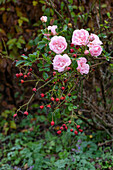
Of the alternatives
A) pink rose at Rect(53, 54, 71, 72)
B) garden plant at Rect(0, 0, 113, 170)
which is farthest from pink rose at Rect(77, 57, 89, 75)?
pink rose at Rect(53, 54, 71, 72)

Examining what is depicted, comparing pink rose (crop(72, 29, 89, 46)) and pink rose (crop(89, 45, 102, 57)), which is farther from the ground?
pink rose (crop(72, 29, 89, 46))

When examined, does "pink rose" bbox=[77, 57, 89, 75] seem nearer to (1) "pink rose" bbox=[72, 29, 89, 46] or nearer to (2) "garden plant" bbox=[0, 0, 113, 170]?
(2) "garden plant" bbox=[0, 0, 113, 170]

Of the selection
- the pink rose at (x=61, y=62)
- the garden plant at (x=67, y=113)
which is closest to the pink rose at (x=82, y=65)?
the garden plant at (x=67, y=113)

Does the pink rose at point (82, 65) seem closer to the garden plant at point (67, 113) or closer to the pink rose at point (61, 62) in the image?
the garden plant at point (67, 113)

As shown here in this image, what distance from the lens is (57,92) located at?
3.94 feet

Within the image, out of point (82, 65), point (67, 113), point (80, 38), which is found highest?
point (80, 38)

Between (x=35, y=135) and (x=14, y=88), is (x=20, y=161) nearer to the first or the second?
(x=35, y=135)

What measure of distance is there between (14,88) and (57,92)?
140cm

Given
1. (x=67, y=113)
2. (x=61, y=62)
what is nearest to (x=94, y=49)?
(x=61, y=62)

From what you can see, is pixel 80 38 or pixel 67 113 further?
pixel 67 113

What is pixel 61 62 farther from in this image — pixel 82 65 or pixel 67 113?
pixel 67 113

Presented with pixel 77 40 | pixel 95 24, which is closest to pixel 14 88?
pixel 95 24

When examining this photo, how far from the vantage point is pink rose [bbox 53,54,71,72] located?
977 mm

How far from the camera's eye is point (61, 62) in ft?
3.26
